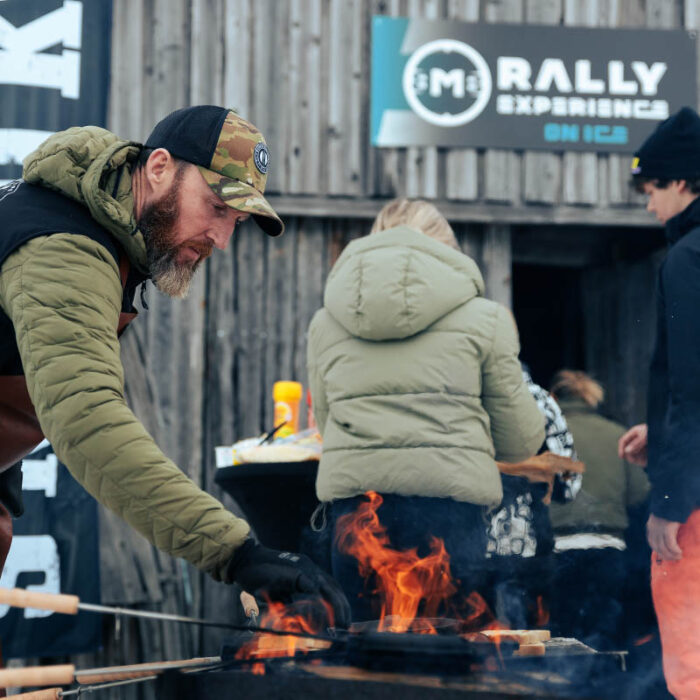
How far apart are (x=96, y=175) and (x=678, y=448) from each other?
7.03 feet

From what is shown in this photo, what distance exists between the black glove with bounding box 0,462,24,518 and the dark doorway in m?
7.29

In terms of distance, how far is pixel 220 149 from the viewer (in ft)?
8.63

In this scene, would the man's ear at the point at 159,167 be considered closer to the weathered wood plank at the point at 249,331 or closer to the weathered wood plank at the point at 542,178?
the weathered wood plank at the point at 249,331

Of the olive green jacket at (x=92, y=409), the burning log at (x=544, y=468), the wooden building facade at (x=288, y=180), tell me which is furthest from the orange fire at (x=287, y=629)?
the wooden building facade at (x=288, y=180)

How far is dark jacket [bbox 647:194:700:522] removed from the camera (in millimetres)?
3271

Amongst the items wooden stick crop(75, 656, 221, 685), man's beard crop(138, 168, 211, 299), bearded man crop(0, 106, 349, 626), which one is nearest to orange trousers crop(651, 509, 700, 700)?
bearded man crop(0, 106, 349, 626)

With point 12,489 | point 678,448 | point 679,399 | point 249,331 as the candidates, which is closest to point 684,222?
point 679,399

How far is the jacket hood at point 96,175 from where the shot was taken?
7.99 feet

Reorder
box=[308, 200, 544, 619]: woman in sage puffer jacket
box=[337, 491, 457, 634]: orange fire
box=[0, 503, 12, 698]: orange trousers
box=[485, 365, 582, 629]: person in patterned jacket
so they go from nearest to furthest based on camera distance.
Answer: box=[0, 503, 12, 698]: orange trousers < box=[337, 491, 457, 634]: orange fire < box=[308, 200, 544, 619]: woman in sage puffer jacket < box=[485, 365, 582, 629]: person in patterned jacket

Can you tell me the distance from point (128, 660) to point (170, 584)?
0.56 m

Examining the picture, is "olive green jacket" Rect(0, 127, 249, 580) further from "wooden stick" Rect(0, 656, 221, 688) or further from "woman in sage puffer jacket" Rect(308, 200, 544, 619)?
"woman in sage puffer jacket" Rect(308, 200, 544, 619)

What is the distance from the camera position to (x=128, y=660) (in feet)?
20.2

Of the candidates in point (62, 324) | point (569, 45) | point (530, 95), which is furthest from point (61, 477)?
point (569, 45)

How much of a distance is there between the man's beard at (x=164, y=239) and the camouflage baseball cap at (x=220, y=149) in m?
0.07
